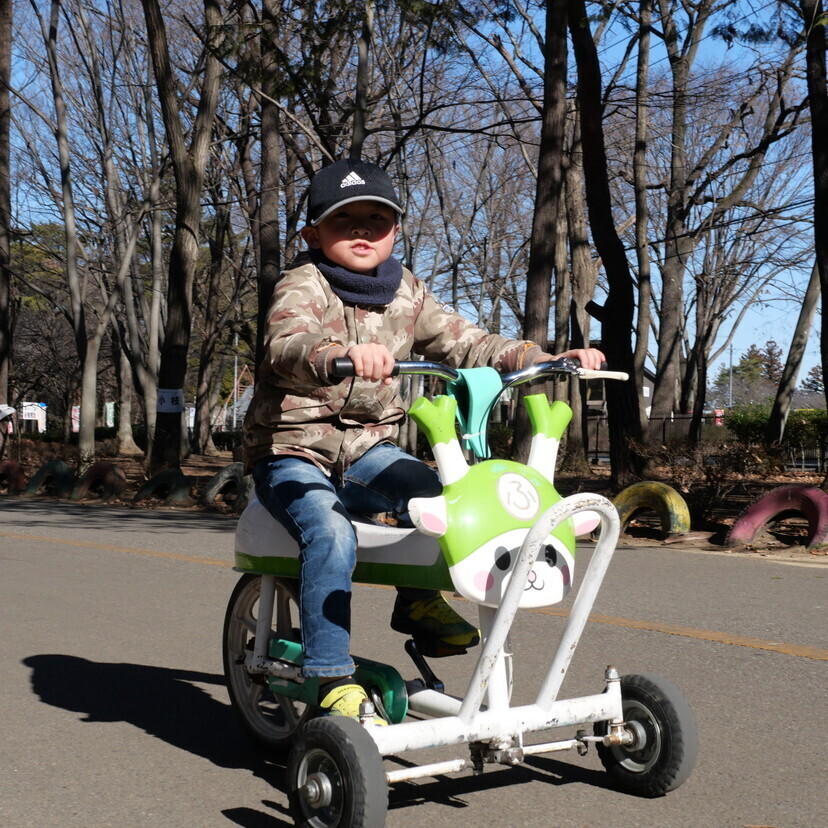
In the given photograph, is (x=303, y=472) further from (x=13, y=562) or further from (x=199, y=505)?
(x=199, y=505)

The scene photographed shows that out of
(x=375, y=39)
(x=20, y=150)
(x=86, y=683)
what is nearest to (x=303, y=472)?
(x=86, y=683)

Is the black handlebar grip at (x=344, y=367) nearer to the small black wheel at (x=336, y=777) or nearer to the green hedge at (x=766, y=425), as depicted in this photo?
the small black wheel at (x=336, y=777)

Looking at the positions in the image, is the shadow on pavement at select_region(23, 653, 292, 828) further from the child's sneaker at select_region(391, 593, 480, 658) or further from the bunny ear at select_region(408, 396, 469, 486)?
the bunny ear at select_region(408, 396, 469, 486)

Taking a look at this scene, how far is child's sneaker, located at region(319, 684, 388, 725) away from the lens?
3.37m

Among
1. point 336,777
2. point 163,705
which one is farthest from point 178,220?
point 336,777

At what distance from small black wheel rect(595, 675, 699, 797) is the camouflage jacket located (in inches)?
44.1

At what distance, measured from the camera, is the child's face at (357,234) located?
388 centimetres

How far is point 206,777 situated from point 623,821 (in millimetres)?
1427

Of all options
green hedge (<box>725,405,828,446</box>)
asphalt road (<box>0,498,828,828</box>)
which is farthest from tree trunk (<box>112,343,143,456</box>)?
asphalt road (<box>0,498,828,828</box>)

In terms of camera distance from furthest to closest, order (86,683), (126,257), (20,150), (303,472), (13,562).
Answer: (20,150)
(126,257)
(13,562)
(86,683)
(303,472)

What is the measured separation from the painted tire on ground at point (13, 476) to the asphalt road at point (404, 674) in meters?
10.2

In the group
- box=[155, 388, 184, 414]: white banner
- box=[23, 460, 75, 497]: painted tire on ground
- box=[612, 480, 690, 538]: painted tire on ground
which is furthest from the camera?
box=[155, 388, 184, 414]: white banner

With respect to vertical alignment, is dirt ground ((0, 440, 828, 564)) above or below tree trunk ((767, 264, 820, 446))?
below

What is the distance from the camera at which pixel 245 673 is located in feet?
14.6
